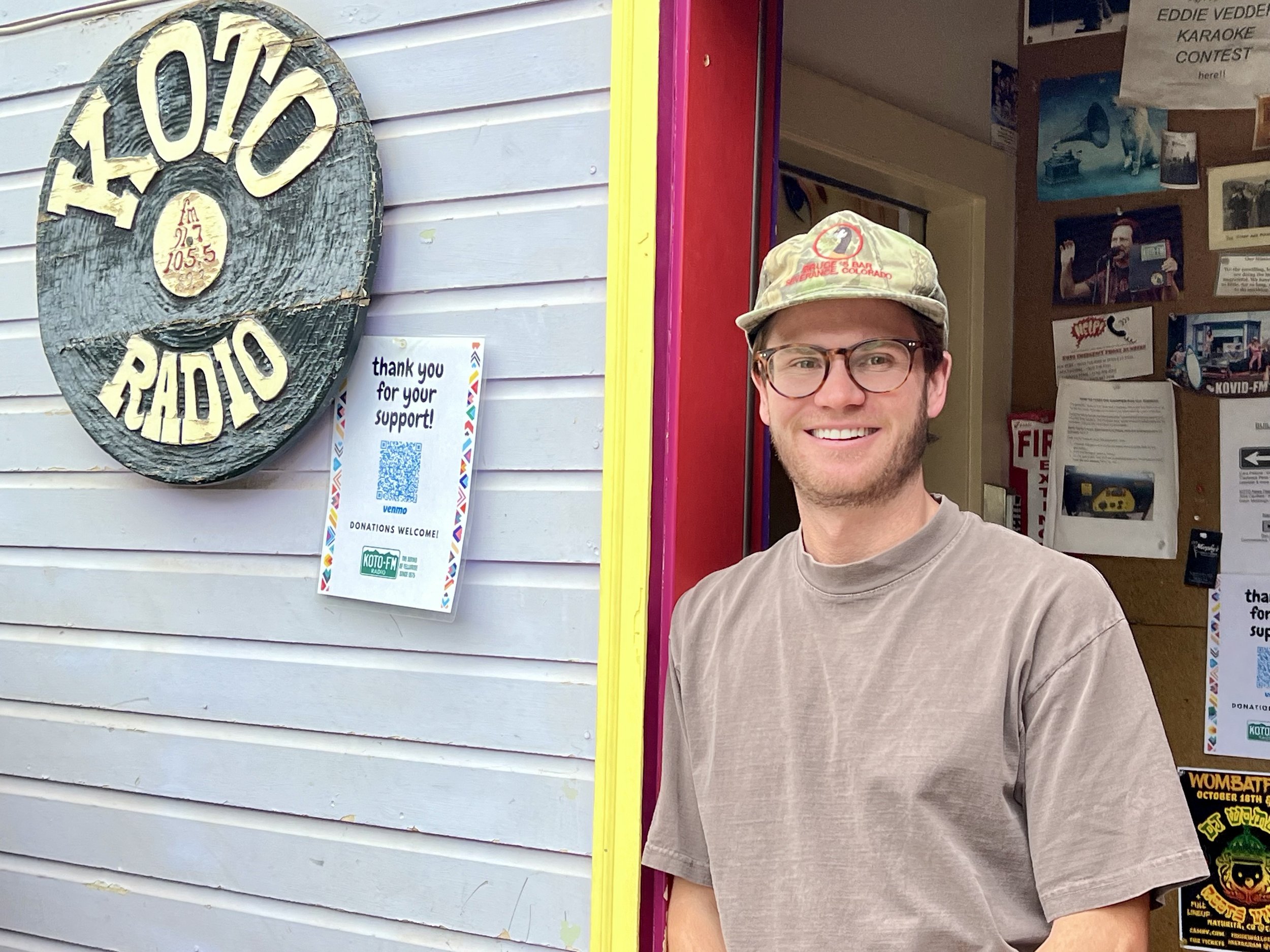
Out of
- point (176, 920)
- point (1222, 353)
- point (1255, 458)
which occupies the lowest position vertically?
point (176, 920)

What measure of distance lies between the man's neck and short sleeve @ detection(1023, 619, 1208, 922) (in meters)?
0.28

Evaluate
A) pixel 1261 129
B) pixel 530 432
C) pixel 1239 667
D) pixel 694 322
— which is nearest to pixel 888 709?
pixel 694 322

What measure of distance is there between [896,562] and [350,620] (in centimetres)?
107

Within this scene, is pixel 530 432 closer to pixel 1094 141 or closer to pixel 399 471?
pixel 399 471

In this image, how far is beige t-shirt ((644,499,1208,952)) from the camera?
A: 1.39 m

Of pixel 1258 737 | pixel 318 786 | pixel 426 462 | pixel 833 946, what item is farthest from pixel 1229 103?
pixel 318 786

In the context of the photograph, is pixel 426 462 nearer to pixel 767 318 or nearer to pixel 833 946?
pixel 767 318

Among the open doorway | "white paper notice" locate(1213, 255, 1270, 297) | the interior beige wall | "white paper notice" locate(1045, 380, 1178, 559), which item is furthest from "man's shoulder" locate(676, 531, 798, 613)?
"white paper notice" locate(1213, 255, 1270, 297)

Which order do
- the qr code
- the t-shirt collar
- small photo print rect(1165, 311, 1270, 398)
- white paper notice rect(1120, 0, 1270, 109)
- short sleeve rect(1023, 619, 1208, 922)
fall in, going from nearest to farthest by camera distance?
short sleeve rect(1023, 619, 1208, 922) < the t-shirt collar < the qr code < white paper notice rect(1120, 0, 1270, 109) < small photo print rect(1165, 311, 1270, 398)

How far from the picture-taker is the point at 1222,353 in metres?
3.03

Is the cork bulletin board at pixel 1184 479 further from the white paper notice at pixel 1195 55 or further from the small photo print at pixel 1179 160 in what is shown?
the white paper notice at pixel 1195 55

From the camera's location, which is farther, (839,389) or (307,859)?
(307,859)

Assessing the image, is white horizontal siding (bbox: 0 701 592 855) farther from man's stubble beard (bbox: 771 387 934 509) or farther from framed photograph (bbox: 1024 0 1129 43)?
framed photograph (bbox: 1024 0 1129 43)

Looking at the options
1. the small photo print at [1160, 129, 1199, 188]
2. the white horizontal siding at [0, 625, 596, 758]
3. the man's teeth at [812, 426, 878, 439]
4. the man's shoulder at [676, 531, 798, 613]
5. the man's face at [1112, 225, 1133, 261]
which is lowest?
the white horizontal siding at [0, 625, 596, 758]
